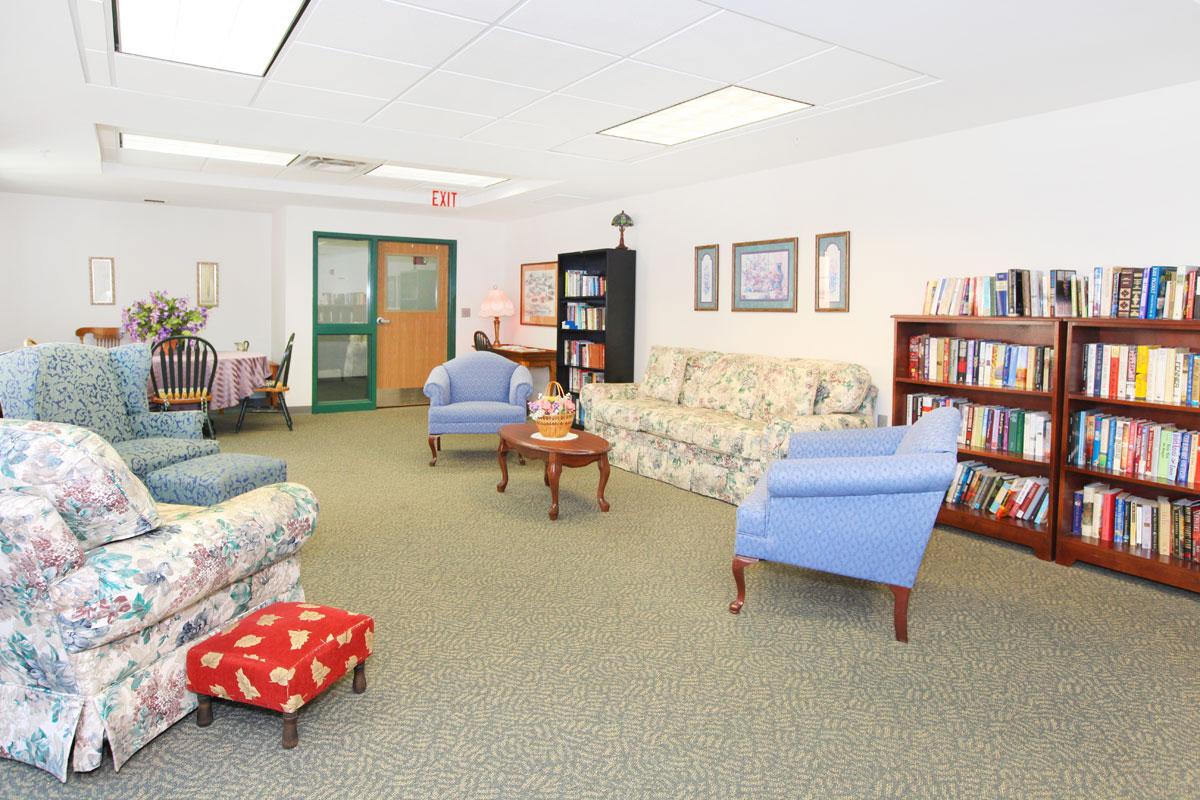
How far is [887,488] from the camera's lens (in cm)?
295

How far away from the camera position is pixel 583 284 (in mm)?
8008

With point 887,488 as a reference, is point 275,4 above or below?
above

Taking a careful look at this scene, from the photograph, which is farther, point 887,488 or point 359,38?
point 359,38

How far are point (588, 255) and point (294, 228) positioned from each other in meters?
3.39

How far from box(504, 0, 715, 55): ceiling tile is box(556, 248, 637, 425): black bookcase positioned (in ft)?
13.1

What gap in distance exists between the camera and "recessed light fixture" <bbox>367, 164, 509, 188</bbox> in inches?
279

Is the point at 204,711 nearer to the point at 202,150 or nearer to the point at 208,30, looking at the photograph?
the point at 208,30

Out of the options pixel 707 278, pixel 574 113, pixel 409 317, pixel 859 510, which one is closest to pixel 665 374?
pixel 707 278

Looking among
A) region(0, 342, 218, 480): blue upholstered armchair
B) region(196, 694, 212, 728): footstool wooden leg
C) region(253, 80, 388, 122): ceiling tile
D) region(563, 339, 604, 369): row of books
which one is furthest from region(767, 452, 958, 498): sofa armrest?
region(563, 339, 604, 369): row of books

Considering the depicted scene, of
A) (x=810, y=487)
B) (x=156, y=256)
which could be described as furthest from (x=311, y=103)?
(x=156, y=256)

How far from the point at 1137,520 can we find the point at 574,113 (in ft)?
12.0

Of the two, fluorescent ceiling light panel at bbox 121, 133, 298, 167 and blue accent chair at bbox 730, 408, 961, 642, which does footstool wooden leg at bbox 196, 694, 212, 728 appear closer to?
blue accent chair at bbox 730, 408, 961, 642

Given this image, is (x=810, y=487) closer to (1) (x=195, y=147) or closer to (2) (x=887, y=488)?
(2) (x=887, y=488)

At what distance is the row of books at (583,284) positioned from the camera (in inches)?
307
